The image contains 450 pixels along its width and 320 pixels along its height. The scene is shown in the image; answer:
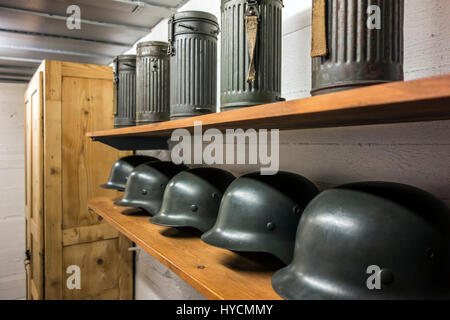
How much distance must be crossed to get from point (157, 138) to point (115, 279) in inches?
49.6

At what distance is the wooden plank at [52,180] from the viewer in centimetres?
219

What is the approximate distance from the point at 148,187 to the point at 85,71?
1.29m

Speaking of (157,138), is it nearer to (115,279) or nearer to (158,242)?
(158,242)

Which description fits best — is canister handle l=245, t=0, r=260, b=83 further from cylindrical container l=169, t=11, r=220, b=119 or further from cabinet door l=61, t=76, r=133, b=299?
cabinet door l=61, t=76, r=133, b=299

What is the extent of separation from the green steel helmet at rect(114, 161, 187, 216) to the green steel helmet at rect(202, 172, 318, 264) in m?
0.60

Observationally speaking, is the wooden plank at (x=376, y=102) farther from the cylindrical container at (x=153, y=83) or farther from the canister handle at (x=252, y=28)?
the cylindrical container at (x=153, y=83)

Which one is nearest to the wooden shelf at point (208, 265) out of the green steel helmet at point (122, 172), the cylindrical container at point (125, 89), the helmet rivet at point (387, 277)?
the helmet rivet at point (387, 277)

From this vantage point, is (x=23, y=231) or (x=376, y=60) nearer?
(x=376, y=60)

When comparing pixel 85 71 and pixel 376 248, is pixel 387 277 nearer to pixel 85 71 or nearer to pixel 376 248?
pixel 376 248

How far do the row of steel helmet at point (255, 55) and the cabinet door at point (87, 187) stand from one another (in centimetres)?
95

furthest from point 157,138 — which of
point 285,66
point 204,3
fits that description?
point 285,66

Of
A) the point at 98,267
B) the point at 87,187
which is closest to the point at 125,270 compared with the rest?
the point at 98,267

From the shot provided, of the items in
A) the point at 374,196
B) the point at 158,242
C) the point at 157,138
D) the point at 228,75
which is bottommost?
the point at 158,242

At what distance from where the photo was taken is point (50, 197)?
2.21 metres
